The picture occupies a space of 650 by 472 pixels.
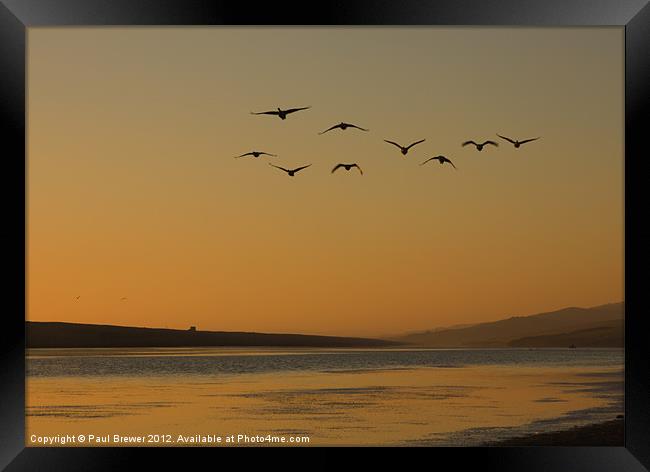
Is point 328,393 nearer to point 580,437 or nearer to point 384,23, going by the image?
point 580,437

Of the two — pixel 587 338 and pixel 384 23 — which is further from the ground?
pixel 384 23

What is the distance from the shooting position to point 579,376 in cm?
633

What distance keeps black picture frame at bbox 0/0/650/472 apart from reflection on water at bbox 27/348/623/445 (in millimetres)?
215

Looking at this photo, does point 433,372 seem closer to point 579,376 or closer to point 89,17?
point 579,376

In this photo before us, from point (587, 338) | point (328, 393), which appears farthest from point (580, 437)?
point (328, 393)

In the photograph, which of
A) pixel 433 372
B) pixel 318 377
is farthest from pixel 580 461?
pixel 318 377

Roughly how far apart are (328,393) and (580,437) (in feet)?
5.31

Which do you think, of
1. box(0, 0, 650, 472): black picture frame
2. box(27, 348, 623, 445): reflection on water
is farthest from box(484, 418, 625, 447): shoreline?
box(0, 0, 650, 472): black picture frame

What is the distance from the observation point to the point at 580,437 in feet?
19.1

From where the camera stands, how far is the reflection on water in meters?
5.94

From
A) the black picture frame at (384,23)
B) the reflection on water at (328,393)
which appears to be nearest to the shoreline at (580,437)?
the reflection on water at (328,393)

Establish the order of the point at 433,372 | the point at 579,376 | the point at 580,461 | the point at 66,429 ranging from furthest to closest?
the point at 433,372, the point at 579,376, the point at 66,429, the point at 580,461

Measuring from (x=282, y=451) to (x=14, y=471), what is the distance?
1254mm

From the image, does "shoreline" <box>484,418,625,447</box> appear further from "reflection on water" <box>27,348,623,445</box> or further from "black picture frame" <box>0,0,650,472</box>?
"black picture frame" <box>0,0,650,472</box>
